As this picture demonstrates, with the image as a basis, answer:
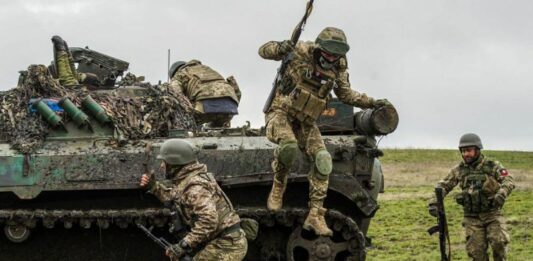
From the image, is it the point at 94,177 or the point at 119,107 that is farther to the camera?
the point at 119,107

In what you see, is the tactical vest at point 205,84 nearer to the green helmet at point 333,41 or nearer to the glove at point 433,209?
the green helmet at point 333,41

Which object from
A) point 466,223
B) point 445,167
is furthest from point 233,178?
point 445,167

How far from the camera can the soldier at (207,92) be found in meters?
15.8

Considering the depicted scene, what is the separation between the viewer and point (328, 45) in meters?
13.3

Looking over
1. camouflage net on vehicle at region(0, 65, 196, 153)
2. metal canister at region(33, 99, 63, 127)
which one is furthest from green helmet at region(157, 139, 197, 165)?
metal canister at region(33, 99, 63, 127)

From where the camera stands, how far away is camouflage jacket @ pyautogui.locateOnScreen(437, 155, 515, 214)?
13.8 meters

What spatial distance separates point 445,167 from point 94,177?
79.8 ft

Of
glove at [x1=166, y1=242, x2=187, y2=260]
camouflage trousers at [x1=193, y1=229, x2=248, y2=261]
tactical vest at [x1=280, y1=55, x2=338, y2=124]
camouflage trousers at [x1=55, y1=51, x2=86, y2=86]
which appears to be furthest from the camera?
camouflage trousers at [x1=55, y1=51, x2=86, y2=86]

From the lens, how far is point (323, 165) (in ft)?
43.7

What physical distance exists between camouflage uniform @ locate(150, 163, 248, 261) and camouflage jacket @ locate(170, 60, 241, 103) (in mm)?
5169

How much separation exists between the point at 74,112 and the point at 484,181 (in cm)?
564

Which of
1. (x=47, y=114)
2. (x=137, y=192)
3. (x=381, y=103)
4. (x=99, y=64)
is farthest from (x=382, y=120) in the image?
(x=99, y=64)

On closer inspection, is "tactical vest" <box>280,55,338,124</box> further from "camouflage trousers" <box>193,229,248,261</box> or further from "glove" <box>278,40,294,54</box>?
"camouflage trousers" <box>193,229,248,261</box>

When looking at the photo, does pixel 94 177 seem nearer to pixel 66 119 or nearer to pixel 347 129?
pixel 66 119
